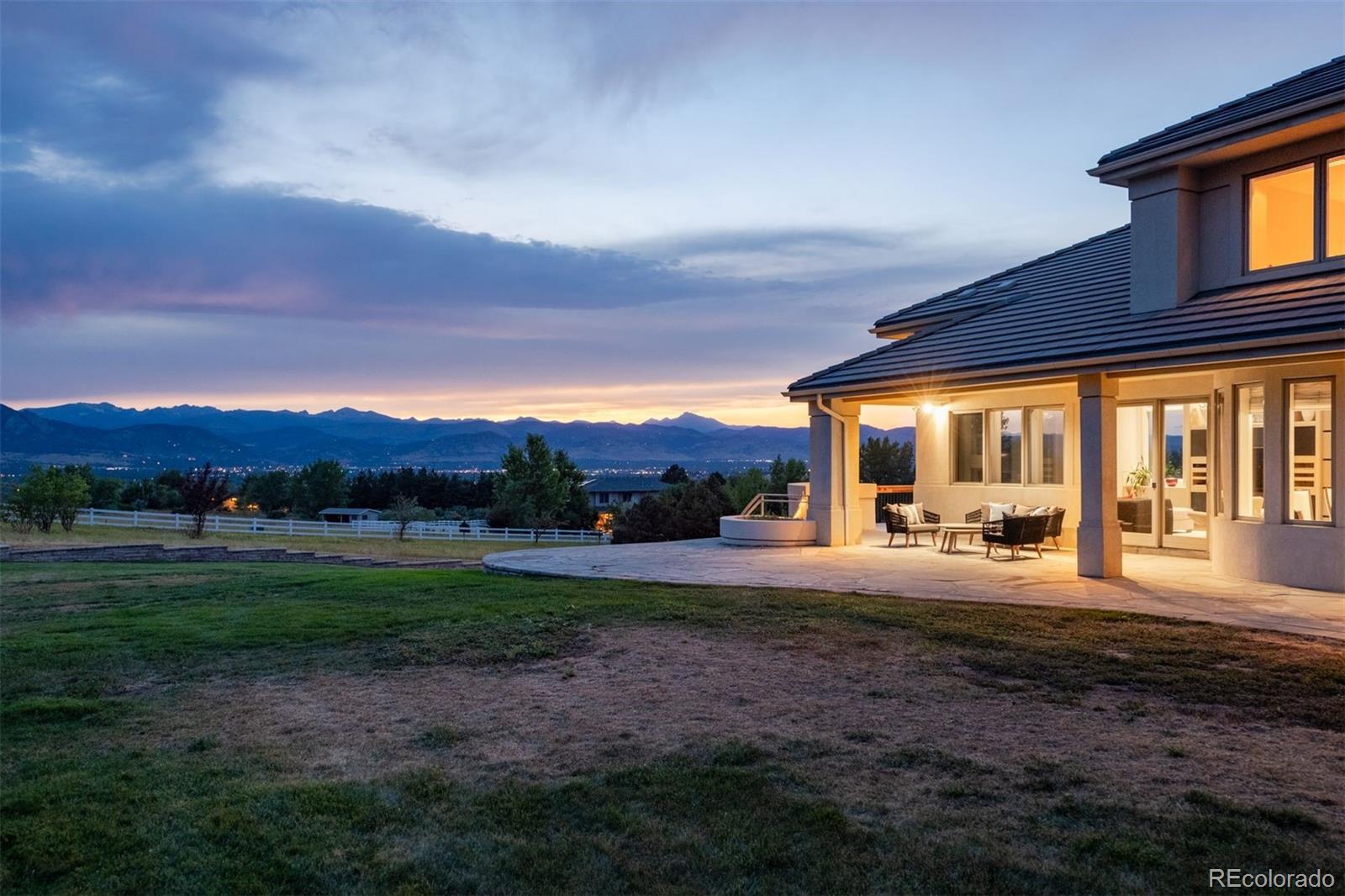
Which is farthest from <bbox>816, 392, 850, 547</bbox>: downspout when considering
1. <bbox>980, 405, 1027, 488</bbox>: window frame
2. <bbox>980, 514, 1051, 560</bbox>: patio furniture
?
<bbox>980, 405, 1027, 488</bbox>: window frame

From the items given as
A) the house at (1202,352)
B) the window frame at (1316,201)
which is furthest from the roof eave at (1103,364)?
the window frame at (1316,201)

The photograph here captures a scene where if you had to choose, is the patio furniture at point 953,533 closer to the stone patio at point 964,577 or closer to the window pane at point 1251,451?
the stone patio at point 964,577

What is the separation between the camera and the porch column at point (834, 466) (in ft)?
56.4

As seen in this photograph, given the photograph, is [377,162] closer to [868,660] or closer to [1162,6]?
[1162,6]

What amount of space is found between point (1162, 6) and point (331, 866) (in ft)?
57.8

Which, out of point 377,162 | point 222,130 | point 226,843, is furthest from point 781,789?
point 377,162

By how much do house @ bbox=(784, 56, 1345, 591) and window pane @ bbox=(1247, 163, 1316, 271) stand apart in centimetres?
2

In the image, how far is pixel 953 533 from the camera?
16141 mm

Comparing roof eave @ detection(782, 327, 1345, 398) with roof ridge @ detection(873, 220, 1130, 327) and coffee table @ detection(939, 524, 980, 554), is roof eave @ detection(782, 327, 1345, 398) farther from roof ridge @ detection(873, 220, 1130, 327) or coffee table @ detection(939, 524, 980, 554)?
roof ridge @ detection(873, 220, 1130, 327)

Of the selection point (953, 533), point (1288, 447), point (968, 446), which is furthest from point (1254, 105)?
point (968, 446)

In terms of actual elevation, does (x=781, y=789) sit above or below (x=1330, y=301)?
below

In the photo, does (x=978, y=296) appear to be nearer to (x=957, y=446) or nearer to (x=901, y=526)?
(x=957, y=446)

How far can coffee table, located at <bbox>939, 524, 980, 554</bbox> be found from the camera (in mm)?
15852

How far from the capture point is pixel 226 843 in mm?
4102
